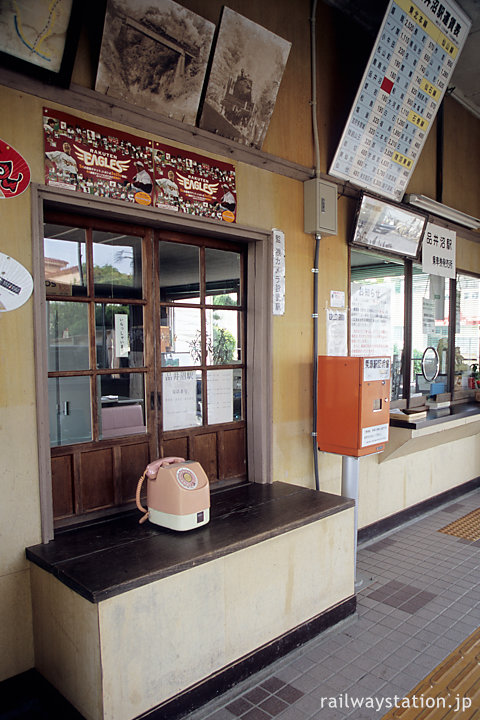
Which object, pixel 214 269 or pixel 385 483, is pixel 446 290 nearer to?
pixel 385 483

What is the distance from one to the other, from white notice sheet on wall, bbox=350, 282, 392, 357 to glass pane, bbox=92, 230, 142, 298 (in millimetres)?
2048

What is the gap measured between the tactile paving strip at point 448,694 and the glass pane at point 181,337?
2267mm

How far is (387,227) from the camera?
4570 mm

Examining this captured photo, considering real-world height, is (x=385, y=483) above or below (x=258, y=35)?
below

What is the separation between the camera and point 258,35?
3.19m

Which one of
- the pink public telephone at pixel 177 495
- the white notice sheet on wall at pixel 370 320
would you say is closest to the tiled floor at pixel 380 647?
the pink public telephone at pixel 177 495

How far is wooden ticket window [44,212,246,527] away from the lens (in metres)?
2.84

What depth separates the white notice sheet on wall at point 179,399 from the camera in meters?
3.30

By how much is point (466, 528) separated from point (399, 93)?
13.4ft

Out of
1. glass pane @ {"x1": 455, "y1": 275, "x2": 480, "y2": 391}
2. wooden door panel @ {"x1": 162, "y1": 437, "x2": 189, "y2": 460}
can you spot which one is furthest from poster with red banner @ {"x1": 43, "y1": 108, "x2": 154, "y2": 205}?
glass pane @ {"x1": 455, "y1": 275, "x2": 480, "y2": 391}

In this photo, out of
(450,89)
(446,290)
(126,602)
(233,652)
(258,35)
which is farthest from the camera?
(446,290)

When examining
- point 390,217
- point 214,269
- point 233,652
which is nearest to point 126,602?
point 233,652

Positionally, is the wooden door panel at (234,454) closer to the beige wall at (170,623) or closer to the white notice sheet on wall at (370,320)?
the beige wall at (170,623)

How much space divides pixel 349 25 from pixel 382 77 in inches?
27.4
